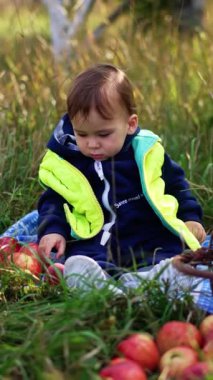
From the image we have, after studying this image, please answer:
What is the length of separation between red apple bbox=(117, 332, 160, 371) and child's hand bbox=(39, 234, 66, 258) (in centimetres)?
107

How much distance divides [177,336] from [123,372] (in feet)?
1.12

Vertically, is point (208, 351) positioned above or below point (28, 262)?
below

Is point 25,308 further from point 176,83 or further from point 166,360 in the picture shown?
point 176,83

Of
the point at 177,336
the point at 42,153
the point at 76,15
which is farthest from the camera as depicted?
the point at 76,15

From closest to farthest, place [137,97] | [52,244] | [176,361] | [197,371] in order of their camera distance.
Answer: [197,371] < [176,361] < [52,244] < [137,97]

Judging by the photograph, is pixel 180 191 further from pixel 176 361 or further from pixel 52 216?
pixel 176 361

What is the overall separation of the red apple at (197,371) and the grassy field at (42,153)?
26 cm

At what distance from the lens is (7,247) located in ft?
12.4

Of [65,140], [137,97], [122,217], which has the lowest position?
[122,217]

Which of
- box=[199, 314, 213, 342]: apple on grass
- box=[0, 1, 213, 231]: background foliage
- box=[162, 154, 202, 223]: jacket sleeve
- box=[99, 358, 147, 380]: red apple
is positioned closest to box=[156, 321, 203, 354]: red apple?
box=[199, 314, 213, 342]: apple on grass

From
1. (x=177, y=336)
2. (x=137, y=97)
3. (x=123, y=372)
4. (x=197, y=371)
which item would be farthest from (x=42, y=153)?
(x=197, y=371)

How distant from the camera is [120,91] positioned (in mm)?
3662

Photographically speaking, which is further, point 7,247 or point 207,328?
point 7,247

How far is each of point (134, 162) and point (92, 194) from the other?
236 millimetres
